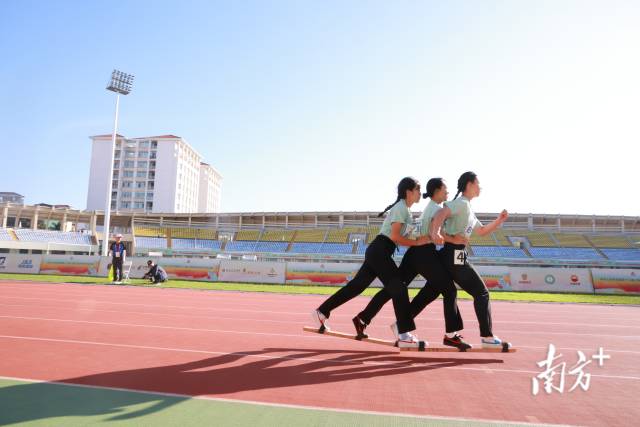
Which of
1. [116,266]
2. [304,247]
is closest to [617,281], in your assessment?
[116,266]

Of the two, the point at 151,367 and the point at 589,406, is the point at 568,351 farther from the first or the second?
the point at 151,367

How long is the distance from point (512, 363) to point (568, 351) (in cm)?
149

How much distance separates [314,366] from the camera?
4.34 meters

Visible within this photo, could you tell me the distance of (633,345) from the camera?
6285mm

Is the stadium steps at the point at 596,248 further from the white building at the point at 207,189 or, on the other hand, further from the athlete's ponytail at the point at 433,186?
the white building at the point at 207,189

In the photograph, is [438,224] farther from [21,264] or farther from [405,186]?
[21,264]

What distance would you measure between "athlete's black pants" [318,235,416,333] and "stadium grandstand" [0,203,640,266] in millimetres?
32670

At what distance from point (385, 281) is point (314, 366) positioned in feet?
4.18

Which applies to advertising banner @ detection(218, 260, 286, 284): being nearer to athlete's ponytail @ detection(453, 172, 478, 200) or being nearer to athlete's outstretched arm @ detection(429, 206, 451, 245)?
athlete's ponytail @ detection(453, 172, 478, 200)

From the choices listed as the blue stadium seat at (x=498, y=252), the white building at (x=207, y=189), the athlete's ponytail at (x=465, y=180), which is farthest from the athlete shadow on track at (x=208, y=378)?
the white building at (x=207, y=189)

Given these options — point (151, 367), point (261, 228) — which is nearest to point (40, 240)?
point (261, 228)

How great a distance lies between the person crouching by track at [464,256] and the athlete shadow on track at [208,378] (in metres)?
0.41

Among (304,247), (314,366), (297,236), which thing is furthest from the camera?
(297,236)

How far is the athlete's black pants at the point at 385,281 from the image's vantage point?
4684 millimetres
